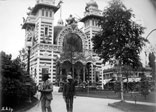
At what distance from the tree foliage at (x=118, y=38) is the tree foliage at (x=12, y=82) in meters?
2.13

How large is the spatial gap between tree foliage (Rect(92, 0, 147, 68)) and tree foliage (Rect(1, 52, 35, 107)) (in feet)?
6.99

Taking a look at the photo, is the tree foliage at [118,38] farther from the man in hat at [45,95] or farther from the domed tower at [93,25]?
the man in hat at [45,95]

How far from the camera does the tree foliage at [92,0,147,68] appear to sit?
522 centimetres

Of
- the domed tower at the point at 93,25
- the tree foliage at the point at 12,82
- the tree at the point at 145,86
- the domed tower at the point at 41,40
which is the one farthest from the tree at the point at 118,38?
the tree foliage at the point at 12,82

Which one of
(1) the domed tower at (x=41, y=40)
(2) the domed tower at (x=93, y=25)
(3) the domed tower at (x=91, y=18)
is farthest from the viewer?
(2) the domed tower at (x=93, y=25)

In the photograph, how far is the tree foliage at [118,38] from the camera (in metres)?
5.22

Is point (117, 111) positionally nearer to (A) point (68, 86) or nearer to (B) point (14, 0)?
(A) point (68, 86)

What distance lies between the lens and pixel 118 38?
5480 millimetres

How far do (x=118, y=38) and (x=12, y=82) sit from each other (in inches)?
120

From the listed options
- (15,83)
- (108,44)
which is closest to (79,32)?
(108,44)

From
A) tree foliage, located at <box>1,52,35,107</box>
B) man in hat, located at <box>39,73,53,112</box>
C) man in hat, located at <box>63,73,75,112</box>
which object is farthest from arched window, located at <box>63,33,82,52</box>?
man in hat, located at <box>39,73,53,112</box>

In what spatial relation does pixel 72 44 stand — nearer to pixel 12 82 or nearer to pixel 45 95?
pixel 12 82

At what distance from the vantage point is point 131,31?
17.6ft

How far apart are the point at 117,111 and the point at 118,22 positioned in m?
2.54
